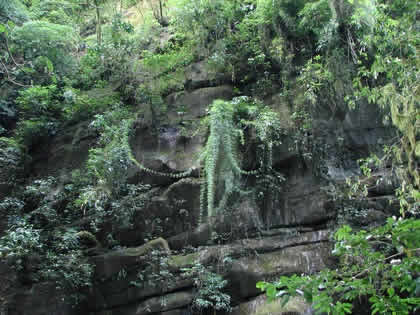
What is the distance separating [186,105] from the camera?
7906mm

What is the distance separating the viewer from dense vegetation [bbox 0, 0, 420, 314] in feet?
19.9

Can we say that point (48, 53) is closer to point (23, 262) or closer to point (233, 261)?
point (23, 262)

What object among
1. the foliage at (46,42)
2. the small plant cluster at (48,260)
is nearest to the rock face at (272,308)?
the small plant cluster at (48,260)

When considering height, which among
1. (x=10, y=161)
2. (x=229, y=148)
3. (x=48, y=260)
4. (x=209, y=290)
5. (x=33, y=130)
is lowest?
(x=209, y=290)

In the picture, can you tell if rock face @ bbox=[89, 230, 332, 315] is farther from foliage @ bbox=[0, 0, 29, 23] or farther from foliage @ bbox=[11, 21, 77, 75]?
foliage @ bbox=[0, 0, 29, 23]

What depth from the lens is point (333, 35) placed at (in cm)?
700

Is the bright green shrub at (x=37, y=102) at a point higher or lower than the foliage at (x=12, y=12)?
lower

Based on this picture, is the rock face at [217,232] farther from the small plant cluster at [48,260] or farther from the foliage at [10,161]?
the foliage at [10,161]

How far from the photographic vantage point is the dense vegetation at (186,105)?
19.9 ft

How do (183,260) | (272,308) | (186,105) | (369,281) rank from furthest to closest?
1. (186,105)
2. (183,260)
3. (272,308)
4. (369,281)

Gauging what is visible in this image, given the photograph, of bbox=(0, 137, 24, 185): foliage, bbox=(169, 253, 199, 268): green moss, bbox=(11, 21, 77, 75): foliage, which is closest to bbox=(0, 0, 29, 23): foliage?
→ bbox=(11, 21, 77, 75): foliage

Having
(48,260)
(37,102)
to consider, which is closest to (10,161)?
(37,102)

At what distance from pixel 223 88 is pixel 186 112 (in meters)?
0.89

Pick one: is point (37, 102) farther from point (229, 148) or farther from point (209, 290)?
point (209, 290)
